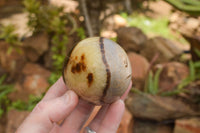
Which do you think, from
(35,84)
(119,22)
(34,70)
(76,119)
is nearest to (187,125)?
(76,119)

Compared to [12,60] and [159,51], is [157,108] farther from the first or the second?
[12,60]

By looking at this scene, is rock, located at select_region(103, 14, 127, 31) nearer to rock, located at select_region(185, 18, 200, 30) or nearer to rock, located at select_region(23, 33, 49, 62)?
rock, located at select_region(185, 18, 200, 30)

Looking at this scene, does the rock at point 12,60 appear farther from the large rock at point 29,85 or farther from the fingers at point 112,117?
the fingers at point 112,117

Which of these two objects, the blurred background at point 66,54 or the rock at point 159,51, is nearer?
the blurred background at point 66,54

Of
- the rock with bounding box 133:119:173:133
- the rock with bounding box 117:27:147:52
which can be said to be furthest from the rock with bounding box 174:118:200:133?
the rock with bounding box 117:27:147:52

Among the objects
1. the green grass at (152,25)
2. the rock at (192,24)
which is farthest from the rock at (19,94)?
the rock at (192,24)

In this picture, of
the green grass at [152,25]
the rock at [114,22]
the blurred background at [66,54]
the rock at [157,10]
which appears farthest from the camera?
the rock at [157,10]

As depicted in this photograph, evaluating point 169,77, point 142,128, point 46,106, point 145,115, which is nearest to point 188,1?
point 169,77
